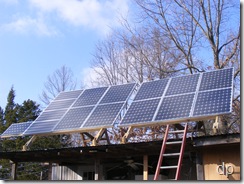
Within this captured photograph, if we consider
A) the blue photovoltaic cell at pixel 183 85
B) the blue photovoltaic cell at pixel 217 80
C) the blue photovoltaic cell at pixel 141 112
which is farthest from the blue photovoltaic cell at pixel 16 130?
the blue photovoltaic cell at pixel 217 80

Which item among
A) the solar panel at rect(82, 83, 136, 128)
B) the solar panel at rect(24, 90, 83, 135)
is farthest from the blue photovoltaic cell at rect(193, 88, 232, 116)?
the solar panel at rect(24, 90, 83, 135)

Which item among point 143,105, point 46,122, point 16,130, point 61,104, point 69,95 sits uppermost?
point 69,95

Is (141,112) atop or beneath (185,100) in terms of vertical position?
beneath

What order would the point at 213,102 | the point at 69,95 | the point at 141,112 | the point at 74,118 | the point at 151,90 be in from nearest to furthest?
1. the point at 213,102
2. the point at 141,112
3. the point at 151,90
4. the point at 74,118
5. the point at 69,95

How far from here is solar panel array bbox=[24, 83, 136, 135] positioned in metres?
10.1

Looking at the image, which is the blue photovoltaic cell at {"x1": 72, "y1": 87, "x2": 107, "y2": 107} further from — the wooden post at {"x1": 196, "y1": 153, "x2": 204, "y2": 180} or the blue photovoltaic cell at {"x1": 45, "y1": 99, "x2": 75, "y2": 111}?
the wooden post at {"x1": 196, "y1": 153, "x2": 204, "y2": 180}

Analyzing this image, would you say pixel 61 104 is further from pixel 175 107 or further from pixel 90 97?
pixel 175 107

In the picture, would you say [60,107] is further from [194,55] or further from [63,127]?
[194,55]

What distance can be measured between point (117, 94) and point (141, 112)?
2115 millimetres

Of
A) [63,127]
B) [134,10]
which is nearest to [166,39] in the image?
[134,10]

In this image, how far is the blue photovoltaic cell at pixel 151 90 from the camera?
33.1 feet

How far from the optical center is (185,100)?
29.8 feet

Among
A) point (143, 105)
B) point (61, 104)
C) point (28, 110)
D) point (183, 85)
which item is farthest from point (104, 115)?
point (28, 110)

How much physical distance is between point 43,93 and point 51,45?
12524 mm
